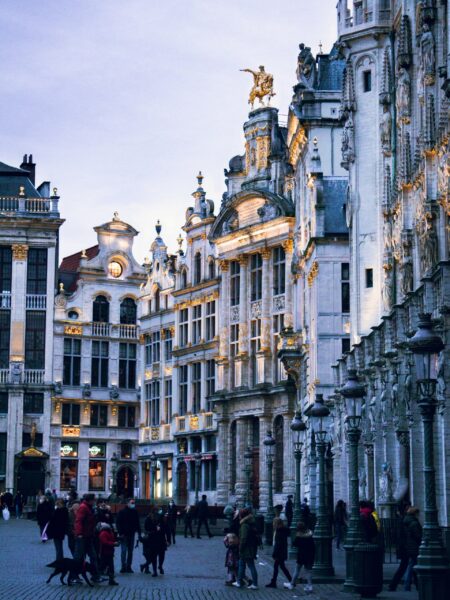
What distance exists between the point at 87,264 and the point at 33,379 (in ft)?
28.9

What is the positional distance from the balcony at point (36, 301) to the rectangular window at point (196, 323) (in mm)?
12785

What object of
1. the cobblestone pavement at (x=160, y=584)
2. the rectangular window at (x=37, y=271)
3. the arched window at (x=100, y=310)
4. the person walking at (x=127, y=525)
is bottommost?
the cobblestone pavement at (x=160, y=584)

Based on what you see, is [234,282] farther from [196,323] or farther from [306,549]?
[306,549]

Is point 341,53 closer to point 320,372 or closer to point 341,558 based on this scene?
point 320,372

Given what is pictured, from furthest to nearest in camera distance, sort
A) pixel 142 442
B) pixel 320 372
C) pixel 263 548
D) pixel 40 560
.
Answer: pixel 142 442
pixel 320 372
pixel 263 548
pixel 40 560

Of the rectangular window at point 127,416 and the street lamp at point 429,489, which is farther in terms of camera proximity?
the rectangular window at point 127,416

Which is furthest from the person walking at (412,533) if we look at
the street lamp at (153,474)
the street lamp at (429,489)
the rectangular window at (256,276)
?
the street lamp at (153,474)

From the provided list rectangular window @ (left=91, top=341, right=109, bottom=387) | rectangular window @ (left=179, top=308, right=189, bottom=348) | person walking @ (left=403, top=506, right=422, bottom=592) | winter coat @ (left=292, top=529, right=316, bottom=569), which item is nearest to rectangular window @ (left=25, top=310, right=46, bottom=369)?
rectangular window @ (left=91, top=341, right=109, bottom=387)

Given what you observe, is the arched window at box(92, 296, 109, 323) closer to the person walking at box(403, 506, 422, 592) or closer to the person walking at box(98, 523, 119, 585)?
the person walking at box(98, 523, 119, 585)

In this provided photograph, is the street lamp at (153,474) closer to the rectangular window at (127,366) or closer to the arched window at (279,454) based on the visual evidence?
the rectangular window at (127,366)

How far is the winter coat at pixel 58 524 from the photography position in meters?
29.0

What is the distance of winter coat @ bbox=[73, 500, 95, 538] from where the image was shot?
26438 mm

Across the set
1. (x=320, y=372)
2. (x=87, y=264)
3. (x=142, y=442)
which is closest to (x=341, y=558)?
(x=320, y=372)

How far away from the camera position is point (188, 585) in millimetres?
27250
